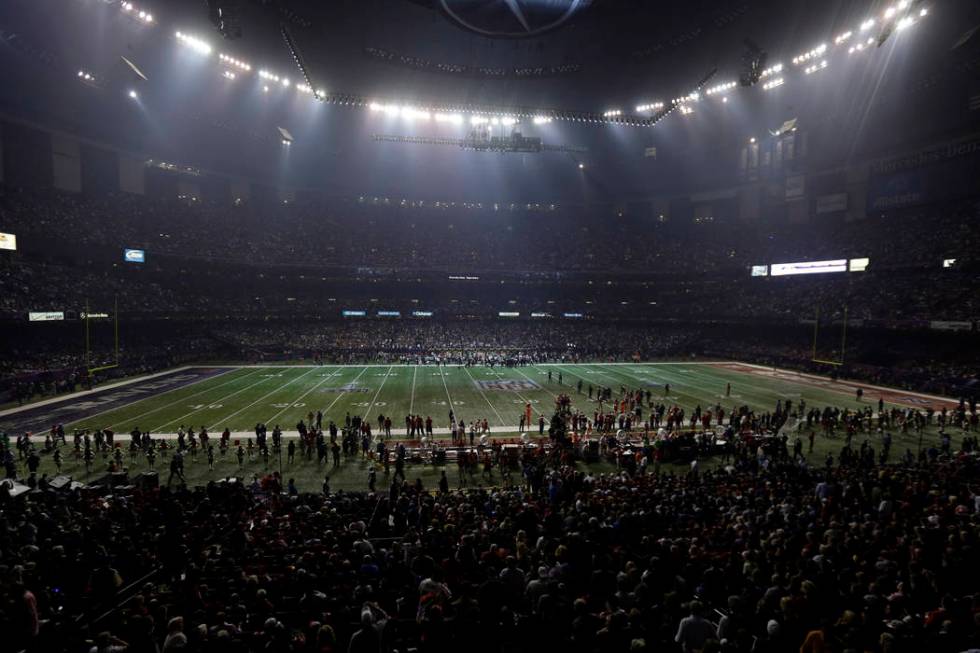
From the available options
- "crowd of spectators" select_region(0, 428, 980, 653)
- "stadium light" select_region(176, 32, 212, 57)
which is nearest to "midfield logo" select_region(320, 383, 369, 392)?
"crowd of spectators" select_region(0, 428, 980, 653)

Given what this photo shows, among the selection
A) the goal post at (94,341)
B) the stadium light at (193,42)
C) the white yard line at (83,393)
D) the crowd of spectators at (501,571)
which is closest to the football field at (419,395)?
the white yard line at (83,393)

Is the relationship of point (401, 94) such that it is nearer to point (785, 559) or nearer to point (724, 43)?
point (724, 43)

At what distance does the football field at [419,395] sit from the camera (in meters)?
29.4

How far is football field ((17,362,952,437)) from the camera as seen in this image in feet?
96.3

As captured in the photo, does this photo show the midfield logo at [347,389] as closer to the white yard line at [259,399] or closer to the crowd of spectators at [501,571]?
the white yard line at [259,399]

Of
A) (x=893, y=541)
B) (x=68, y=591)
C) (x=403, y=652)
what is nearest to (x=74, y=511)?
(x=68, y=591)

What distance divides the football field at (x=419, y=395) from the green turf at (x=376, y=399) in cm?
7

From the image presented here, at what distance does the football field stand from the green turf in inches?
2.8

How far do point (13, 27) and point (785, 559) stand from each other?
193ft

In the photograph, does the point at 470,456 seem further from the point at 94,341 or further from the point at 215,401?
the point at 94,341

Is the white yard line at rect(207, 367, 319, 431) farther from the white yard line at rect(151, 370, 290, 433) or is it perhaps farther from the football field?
the white yard line at rect(151, 370, 290, 433)

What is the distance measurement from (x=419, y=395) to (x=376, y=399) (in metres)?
3.24

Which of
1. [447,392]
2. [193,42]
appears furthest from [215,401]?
[193,42]

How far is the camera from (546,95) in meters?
45.4
